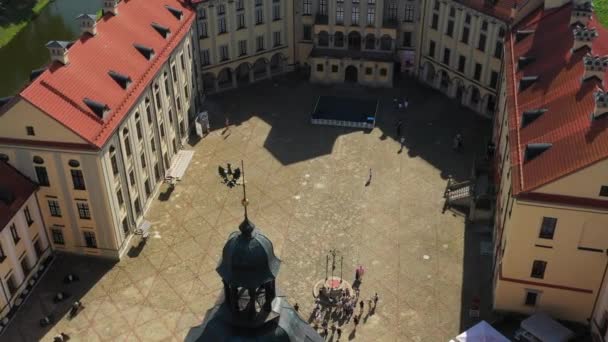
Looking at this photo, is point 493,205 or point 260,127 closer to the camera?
point 493,205

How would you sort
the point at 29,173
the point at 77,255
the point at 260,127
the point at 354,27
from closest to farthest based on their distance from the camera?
the point at 29,173, the point at 77,255, the point at 260,127, the point at 354,27

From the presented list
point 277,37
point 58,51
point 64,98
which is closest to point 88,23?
point 58,51

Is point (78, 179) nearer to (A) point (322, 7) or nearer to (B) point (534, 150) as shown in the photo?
(B) point (534, 150)

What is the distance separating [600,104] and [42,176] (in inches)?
1884

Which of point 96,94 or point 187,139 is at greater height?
point 96,94

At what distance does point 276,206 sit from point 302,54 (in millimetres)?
31530

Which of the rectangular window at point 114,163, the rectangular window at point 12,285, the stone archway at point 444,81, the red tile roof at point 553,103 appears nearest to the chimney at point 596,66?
the red tile roof at point 553,103

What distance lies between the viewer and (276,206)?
79.9m

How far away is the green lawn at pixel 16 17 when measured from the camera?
408 ft

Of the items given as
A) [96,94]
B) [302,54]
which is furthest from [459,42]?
[96,94]

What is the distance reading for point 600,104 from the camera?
57.4m

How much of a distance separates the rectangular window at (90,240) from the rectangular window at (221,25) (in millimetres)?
35046

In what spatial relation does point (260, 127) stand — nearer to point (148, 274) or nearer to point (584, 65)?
point (148, 274)

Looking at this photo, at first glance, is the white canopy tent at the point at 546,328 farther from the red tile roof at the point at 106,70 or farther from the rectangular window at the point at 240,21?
the rectangular window at the point at 240,21
